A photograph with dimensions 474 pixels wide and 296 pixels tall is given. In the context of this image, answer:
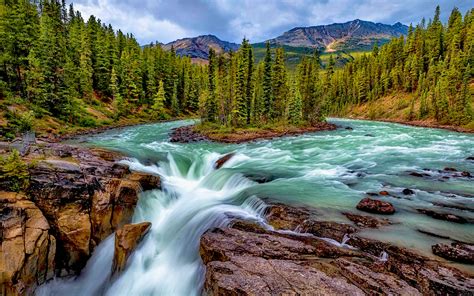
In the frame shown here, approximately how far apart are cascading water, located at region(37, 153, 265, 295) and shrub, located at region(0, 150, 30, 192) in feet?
12.5

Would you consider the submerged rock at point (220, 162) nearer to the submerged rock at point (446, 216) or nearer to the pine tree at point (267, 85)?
the submerged rock at point (446, 216)

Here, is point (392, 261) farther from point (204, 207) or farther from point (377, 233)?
point (204, 207)

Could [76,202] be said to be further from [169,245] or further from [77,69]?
[77,69]

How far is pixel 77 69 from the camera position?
57.6m

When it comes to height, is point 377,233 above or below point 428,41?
below

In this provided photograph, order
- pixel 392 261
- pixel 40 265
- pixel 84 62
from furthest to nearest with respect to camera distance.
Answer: pixel 84 62 → pixel 40 265 → pixel 392 261

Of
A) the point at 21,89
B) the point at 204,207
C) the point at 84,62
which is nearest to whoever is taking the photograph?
the point at 204,207

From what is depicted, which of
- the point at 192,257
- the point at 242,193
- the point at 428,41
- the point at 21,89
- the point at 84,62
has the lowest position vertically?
the point at 192,257

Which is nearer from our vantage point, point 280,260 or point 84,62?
point 280,260

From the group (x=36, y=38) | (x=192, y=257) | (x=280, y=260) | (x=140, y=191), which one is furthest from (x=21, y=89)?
Answer: (x=280, y=260)

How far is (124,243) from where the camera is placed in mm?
11164

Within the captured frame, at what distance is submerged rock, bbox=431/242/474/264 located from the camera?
8000 millimetres

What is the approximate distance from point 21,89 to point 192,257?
139ft

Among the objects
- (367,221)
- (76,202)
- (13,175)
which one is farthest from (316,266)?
(13,175)
